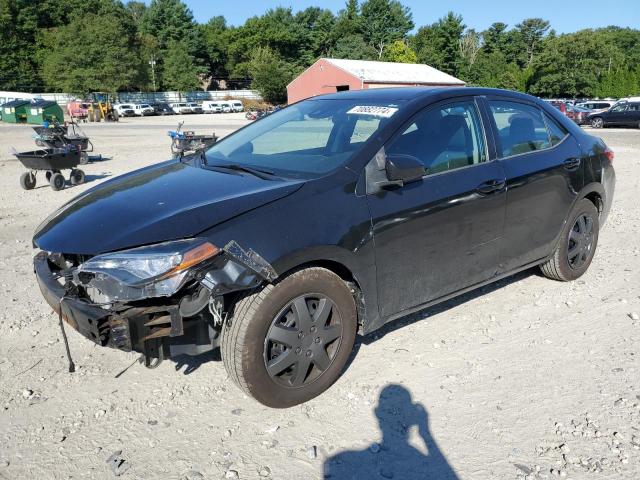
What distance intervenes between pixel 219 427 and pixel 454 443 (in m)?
1.26

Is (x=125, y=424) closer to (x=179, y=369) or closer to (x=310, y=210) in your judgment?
(x=179, y=369)

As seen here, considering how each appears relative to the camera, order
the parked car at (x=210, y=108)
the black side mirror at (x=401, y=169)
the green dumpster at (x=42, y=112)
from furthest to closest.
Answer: the parked car at (x=210, y=108), the green dumpster at (x=42, y=112), the black side mirror at (x=401, y=169)

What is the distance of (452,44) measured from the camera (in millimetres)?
82938

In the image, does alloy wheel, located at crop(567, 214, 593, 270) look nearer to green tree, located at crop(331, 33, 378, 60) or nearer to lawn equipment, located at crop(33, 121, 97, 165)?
lawn equipment, located at crop(33, 121, 97, 165)

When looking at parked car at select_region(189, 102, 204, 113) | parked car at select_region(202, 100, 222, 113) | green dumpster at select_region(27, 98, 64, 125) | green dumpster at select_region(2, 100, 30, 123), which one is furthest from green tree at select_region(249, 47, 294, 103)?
green dumpster at select_region(27, 98, 64, 125)

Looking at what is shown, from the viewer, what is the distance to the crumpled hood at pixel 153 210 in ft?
9.04

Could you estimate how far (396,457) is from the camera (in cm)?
274

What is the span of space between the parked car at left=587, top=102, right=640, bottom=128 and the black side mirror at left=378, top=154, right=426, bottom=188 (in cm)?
3263

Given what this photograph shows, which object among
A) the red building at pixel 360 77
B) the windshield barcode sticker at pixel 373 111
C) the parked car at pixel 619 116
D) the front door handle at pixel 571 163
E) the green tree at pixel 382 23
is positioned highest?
the green tree at pixel 382 23

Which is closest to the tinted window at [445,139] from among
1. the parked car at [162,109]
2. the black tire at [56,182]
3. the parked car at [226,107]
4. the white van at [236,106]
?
the black tire at [56,182]

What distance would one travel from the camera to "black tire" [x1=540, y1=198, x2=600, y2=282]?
477 centimetres

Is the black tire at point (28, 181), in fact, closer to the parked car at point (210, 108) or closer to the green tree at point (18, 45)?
the parked car at point (210, 108)

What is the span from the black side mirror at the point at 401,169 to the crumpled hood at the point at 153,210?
54cm

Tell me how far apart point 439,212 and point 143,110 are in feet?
196
